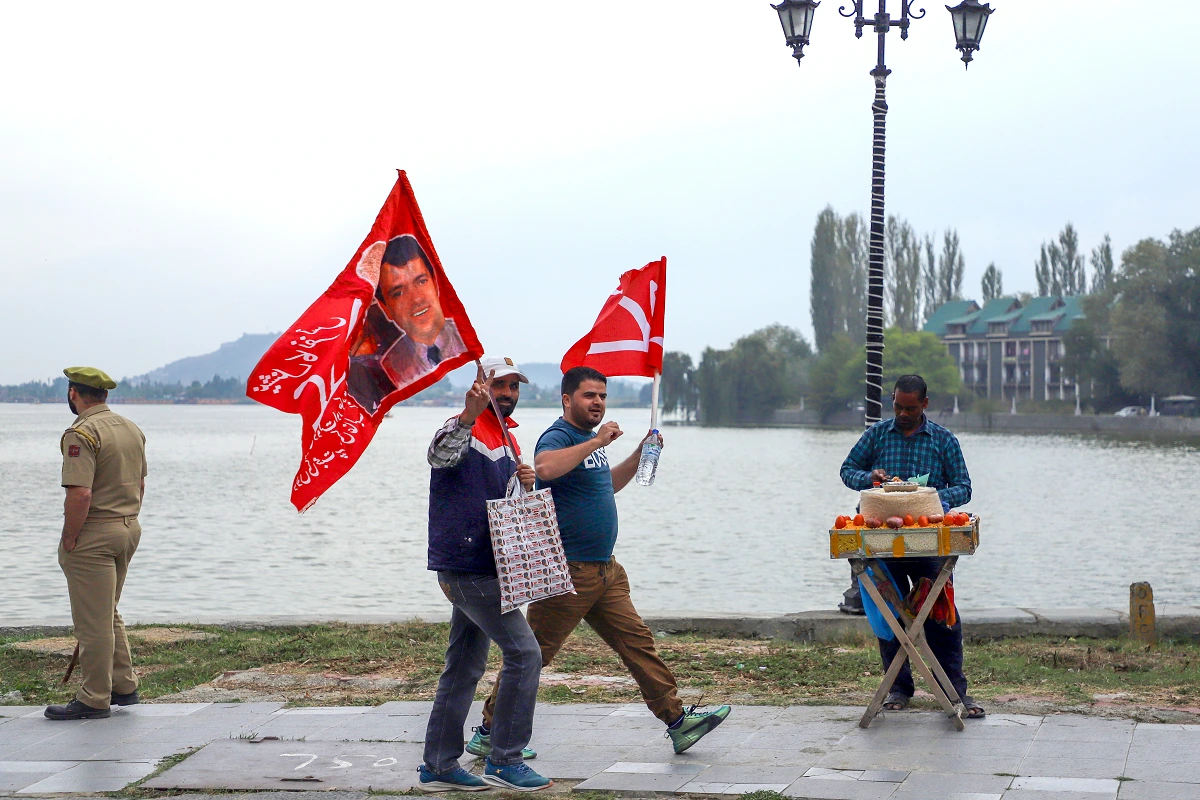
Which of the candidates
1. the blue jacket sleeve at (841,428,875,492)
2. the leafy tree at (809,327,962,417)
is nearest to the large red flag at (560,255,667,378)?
the blue jacket sleeve at (841,428,875,492)

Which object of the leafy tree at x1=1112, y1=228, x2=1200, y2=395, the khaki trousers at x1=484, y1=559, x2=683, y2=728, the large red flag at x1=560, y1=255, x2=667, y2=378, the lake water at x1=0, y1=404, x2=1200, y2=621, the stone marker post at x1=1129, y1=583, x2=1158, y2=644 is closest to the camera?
the khaki trousers at x1=484, y1=559, x2=683, y2=728

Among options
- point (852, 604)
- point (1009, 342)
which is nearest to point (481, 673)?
point (852, 604)

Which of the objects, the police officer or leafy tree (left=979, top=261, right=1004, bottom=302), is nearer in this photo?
the police officer

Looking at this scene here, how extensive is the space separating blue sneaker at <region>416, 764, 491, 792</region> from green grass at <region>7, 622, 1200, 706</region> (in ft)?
6.93

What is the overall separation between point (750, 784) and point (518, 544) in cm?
148

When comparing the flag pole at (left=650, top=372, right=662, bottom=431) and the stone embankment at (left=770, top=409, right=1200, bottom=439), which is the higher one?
the flag pole at (left=650, top=372, right=662, bottom=431)

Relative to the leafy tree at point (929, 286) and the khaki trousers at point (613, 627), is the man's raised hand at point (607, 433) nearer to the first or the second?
the khaki trousers at point (613, 627)

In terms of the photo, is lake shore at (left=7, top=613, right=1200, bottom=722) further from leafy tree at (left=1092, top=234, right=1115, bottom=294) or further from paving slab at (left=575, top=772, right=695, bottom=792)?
leafy tree at (left=1092, top=234, right=1115, bottom=294)

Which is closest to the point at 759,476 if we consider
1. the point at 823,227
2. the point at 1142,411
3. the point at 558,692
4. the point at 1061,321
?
the point at 558,692

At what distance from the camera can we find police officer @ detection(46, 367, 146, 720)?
7574mm

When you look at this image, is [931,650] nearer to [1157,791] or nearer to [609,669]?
[1157,791]

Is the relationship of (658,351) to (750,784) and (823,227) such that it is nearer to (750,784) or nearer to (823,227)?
(750,784)

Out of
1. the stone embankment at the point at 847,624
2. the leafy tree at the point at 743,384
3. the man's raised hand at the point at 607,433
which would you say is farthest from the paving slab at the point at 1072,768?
the leafy tree at the point at 743,384

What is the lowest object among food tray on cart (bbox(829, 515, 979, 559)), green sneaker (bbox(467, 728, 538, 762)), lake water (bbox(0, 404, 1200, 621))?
lake water (bbox(0, 404, 1200, 621))
